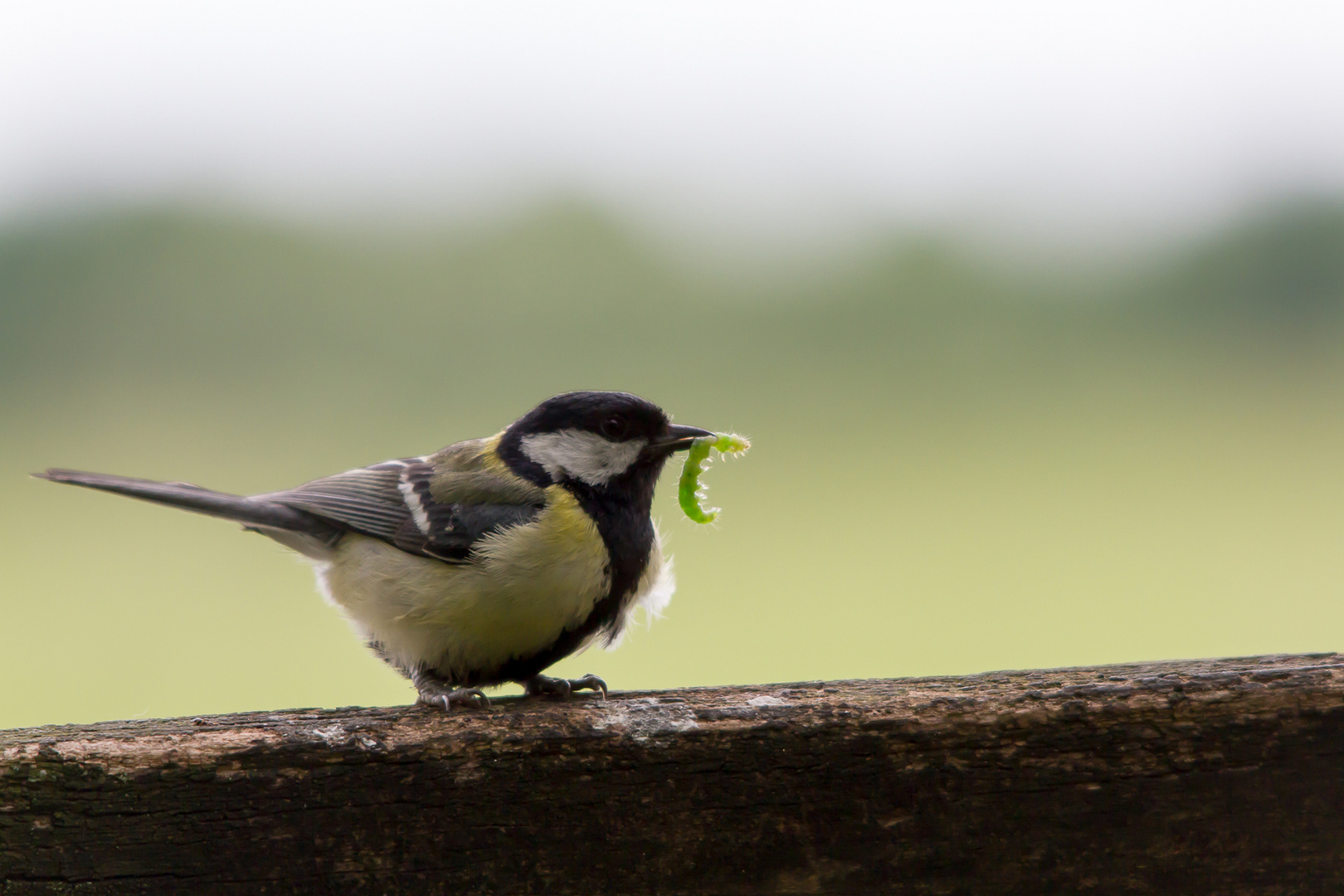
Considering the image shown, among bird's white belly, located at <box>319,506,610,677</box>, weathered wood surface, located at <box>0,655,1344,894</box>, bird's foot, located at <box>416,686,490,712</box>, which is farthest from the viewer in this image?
bird's white belly, located at <box>319,506,610,677</box>

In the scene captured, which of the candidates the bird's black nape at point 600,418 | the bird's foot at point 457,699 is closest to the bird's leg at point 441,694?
the bird's foot at point 457,699

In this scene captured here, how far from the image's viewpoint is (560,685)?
230 centimetres

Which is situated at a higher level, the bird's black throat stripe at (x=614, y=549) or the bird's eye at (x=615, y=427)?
the bird's eye at (x=615, y=427)

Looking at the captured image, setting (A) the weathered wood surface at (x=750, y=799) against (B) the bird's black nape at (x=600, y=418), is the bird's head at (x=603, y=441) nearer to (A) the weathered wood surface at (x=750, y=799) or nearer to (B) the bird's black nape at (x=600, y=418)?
(B) the bird's black nape at (x=600, y=418)

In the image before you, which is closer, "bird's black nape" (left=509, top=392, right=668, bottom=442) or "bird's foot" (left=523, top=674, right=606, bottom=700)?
"bird's foot" (left=523, top=674, right=606, bottom=700)

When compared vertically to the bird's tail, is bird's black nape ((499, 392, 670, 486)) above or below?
above

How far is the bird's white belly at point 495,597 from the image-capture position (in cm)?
233

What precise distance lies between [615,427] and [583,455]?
10 cm

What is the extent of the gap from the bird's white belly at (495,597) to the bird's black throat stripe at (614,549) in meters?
0.03

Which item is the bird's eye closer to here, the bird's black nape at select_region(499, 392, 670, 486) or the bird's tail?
the bird's black nape at select_region(499, 392, 670, 486)

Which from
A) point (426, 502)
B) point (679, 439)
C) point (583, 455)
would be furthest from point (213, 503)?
point (679, 439)

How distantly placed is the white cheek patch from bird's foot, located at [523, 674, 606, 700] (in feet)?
1.53

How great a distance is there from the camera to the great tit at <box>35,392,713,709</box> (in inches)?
92.5

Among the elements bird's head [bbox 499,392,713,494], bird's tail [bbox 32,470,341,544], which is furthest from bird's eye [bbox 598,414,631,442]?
bird's tail [bbox 32,470,341,544]
